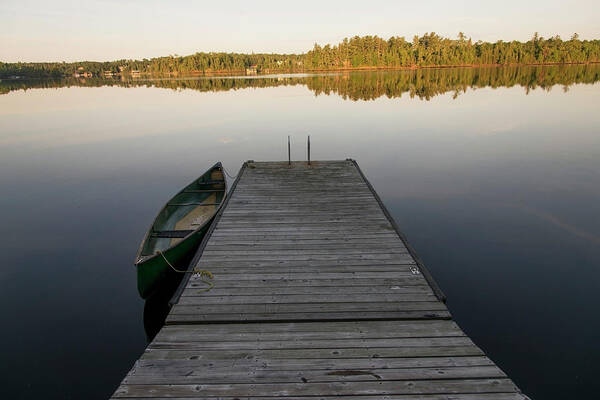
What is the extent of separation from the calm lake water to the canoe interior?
145cm

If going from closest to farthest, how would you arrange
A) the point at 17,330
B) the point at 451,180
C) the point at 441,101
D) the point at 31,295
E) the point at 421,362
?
the point at 421,362 → the point at 17,330 → the point at 31,295 → the point at 451,180 → the point at 441,101

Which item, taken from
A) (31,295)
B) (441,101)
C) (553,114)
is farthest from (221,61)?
(31,295)

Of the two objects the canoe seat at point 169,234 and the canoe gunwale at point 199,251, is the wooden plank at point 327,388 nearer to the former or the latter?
the canoe gunwale at point 199,251

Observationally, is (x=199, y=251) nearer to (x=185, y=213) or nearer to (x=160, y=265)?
(x=160, y=265)

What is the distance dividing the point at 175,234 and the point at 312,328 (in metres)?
5.31

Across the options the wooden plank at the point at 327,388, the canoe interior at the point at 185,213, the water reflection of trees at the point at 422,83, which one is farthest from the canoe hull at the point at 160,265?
the water reflection of trees at the point at 422,83

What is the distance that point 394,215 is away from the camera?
1255cm

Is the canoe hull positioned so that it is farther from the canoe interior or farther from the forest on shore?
the forest on shore

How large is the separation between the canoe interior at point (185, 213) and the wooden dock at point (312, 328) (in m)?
1.48

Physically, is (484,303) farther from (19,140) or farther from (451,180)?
(19,140)

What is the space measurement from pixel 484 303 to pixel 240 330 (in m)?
5.79

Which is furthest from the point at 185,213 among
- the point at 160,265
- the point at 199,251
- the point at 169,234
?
the point at 199,251

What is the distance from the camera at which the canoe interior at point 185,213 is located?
8836 mm

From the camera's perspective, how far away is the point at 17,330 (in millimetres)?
7293
